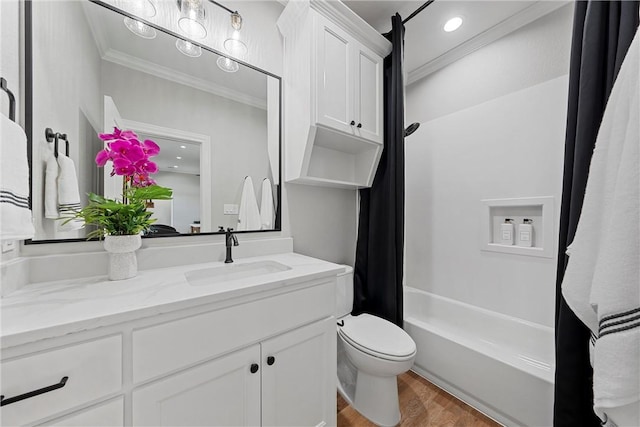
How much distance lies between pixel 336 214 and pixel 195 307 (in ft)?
4.29

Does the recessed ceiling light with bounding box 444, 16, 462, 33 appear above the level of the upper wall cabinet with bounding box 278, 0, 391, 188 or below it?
above

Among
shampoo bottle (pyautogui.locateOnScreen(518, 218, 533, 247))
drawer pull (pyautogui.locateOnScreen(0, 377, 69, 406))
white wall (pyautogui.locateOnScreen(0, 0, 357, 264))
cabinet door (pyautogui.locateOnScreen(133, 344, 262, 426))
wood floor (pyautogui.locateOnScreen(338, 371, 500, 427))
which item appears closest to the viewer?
drawer pull (pyautogui.locateOnScreen(0, 377, 69, 406))

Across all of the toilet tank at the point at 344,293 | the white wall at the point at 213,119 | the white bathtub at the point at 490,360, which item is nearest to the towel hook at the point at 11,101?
the white wall at the point at 213,119

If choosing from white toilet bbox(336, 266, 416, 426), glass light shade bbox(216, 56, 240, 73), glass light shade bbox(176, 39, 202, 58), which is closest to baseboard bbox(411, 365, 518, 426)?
white toilet bbox(336, 266, 416, 426)

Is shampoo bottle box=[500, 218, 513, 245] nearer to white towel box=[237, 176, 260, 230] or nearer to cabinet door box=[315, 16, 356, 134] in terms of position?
cabinet door box=[315, 16, 356, 134]

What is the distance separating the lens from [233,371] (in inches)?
34.0

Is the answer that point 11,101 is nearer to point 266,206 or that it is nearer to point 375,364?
point 266,206

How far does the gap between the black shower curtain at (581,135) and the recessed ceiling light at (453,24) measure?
0.86 meters

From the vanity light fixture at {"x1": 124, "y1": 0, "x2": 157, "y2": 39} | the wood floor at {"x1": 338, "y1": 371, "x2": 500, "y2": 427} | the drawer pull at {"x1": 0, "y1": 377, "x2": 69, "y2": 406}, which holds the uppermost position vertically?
the vanity light fixture at {"x1": 124, "y1": 0, "x2": 157, "y2": 39}

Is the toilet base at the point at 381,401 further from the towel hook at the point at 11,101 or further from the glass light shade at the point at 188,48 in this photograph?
the glass light shade at the point at 188,48

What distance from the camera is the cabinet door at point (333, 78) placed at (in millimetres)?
1407

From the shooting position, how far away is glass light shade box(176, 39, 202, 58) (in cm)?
125

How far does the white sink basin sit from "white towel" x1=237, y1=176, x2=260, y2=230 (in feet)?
0.83

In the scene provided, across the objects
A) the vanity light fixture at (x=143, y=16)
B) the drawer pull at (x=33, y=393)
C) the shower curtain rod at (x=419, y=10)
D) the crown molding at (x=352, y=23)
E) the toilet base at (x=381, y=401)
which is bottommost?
the toilet base at (x=381, y=401)
